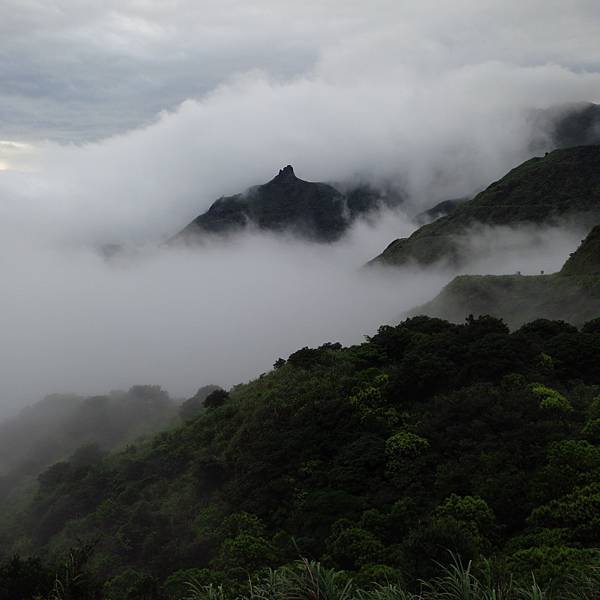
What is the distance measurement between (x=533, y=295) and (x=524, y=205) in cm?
5250

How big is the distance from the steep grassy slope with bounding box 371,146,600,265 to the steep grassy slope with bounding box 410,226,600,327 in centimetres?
3682

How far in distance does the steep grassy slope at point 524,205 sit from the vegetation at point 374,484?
70.1 meters

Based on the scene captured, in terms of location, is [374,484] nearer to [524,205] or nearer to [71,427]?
[71,427]

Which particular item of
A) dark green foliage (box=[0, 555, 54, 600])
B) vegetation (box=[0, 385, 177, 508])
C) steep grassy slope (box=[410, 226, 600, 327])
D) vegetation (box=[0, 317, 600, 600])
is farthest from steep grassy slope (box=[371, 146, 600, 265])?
dark green foliage (box=[0, 555, 54, 600])

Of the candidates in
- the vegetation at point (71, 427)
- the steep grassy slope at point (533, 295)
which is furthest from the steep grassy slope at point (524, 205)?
the vegetation at point (71, 427)

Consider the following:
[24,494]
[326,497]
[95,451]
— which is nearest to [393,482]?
[326,497]

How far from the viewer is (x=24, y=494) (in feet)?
167

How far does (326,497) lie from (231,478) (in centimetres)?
822

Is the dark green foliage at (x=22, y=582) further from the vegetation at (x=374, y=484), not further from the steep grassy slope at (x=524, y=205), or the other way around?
the steep grassy slope at (x=524, y=205)

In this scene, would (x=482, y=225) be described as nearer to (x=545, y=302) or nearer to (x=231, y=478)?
(x=545, y=302)

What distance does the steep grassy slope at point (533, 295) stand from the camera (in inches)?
2132

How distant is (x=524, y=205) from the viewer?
10681cm

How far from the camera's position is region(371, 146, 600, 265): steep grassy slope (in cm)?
10219

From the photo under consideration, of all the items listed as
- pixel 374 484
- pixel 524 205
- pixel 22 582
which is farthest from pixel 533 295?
pixel 22 582
